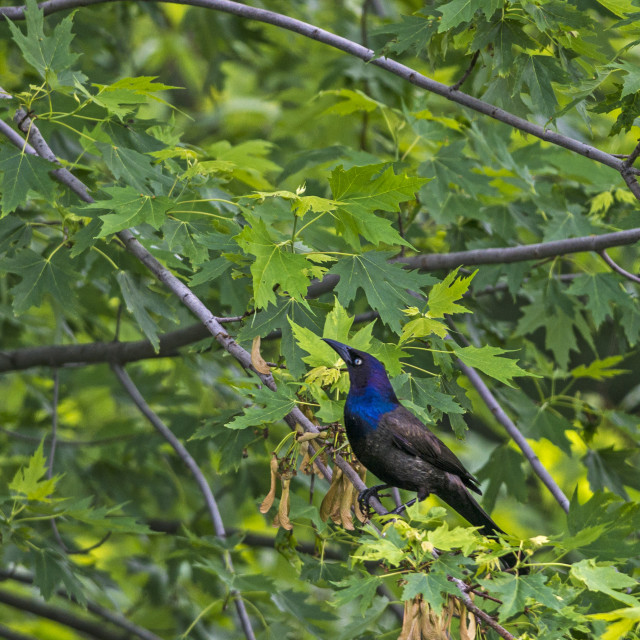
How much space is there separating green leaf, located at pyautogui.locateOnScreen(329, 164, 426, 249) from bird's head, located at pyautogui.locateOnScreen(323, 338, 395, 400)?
1.15 feet

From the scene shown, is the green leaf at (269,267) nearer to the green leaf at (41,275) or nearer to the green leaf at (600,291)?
the green leaf at (41,275)

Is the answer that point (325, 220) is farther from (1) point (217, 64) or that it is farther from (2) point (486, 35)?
(1) point (217, 64)

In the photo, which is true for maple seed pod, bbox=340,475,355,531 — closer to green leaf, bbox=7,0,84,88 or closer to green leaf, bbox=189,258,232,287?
green leaf, bbox=189,258,232,287

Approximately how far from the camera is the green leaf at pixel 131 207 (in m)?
2.71

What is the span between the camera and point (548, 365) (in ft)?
14.6

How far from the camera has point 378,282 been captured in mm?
2695

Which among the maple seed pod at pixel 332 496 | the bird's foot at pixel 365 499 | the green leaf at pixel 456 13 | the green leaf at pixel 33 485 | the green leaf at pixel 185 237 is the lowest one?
the green leaf at pixel 33 485

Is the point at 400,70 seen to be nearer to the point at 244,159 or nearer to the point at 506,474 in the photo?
the point at 244,159

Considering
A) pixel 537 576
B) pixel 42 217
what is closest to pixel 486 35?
pixel 537 576

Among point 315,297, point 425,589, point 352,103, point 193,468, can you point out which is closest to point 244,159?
point 352,103

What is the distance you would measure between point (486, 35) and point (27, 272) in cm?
200

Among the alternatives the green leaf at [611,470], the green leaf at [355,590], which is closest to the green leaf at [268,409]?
the green leaf at [355,590]

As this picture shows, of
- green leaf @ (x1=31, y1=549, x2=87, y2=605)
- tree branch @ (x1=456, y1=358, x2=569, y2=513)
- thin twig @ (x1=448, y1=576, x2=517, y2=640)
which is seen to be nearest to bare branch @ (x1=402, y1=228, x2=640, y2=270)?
tree branch @ (x1=456, y1=358, x2=569, y2=513)

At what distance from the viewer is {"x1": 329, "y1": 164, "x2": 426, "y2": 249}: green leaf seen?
254 cm
